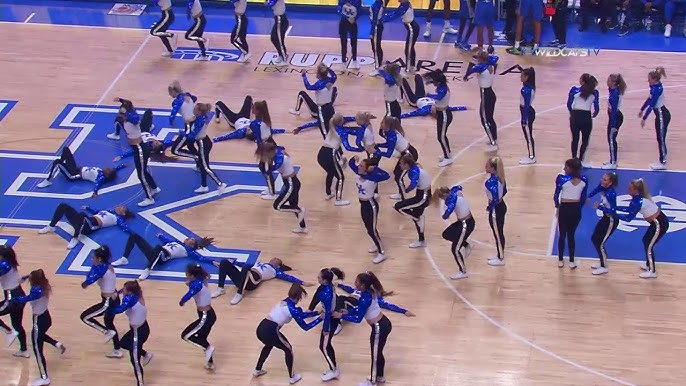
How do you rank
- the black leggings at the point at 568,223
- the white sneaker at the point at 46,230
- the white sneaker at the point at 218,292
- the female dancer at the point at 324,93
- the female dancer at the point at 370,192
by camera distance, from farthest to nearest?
the female dancer at the point at 324,93 → the white sneaker at the point at 46,230 → the white sneaker at the point at 218,292 → the female dancer at the point at 370,192 → the black leggings at the point at 568,223

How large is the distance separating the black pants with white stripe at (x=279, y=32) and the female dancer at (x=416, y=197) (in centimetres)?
600

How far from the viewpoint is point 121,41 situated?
21203mm

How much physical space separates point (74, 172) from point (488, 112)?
246 inches

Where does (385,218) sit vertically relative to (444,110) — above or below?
below

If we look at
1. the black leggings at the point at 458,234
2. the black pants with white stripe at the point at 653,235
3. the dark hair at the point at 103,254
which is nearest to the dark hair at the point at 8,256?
the dark hair at the point at 103,254

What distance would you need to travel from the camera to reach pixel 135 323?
12.2 meters

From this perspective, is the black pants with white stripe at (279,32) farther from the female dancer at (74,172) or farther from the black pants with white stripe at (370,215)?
the black pants with white stripe at (370,215)

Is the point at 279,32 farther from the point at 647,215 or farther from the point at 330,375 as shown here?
the point at 330,375

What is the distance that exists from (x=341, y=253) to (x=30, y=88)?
303 inches

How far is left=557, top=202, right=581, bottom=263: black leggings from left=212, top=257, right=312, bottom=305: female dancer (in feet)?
10.7

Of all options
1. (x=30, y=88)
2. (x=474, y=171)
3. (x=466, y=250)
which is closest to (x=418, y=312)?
(x=466, y=250)

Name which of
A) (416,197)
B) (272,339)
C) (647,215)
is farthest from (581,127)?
(272,339)

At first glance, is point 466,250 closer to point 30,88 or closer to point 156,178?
point 156,178

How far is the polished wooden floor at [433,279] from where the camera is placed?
12.8 m
